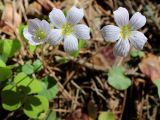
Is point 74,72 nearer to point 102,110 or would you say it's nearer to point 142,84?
point 102,110

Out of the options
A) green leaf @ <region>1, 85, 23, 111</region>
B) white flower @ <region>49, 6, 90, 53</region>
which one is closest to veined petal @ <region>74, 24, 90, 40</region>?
white flower @ <region>49, 6, 90, 53</region>

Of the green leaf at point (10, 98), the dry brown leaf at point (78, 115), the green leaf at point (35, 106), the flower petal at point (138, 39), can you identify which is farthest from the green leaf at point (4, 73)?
the flower petal at point (138, 39)

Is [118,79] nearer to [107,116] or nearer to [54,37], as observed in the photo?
[107,116]

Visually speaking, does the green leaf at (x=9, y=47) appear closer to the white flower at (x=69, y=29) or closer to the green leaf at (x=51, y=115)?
the white flower at (x=69, y=29)

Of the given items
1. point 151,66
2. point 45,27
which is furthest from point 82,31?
point 151,66

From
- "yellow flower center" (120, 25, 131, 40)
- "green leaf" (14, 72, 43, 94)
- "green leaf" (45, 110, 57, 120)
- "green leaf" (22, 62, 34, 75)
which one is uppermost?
"yellow flower center" (120, 25, 131, 40)

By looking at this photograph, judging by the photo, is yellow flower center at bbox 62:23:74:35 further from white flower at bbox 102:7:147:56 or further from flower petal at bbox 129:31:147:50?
flower petal at bbox 129:31:147:50

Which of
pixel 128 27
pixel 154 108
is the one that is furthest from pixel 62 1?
pixel 154 108
